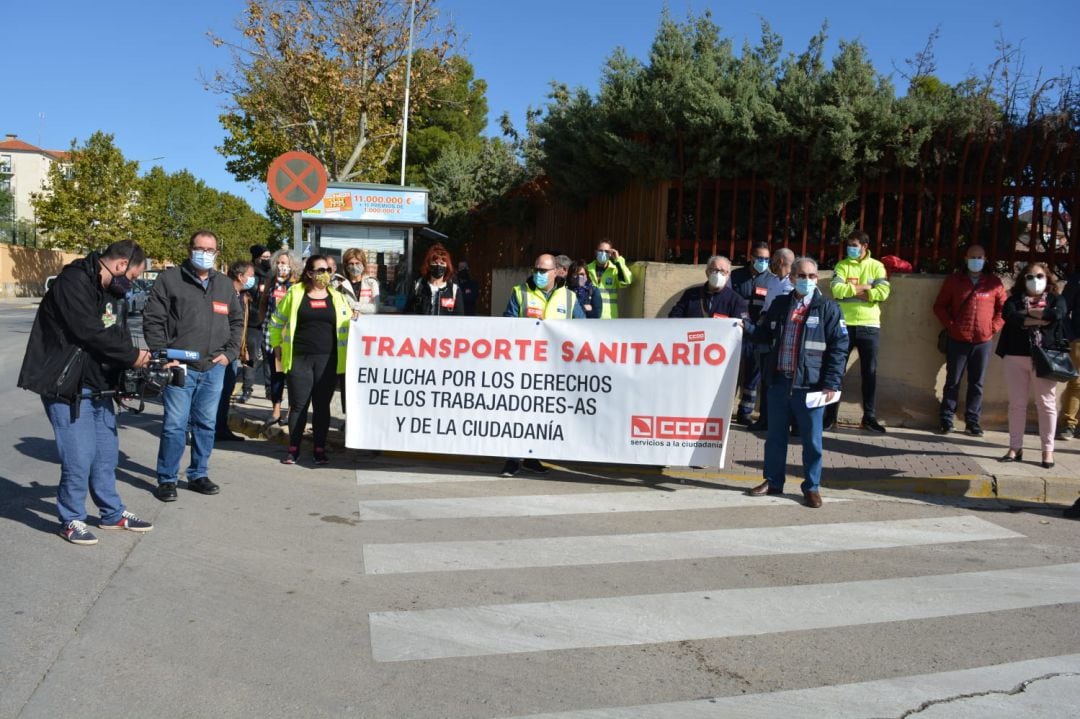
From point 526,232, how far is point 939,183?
10396 mm

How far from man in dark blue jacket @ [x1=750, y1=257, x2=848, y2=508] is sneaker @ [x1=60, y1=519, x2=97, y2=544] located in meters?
5.07

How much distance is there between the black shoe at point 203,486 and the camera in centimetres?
704

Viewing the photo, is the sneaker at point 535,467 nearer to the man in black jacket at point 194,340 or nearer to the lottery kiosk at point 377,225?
the man in black jacket at point 194,340

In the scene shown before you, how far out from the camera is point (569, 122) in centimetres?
1339

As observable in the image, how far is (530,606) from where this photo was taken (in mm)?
4863

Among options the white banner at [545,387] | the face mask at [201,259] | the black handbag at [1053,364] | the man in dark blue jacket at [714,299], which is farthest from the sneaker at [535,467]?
the black handbag at [1053,364]

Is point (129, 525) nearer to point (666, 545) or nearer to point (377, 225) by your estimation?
point (666, 545)

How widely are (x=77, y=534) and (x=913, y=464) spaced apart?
23.0 ft

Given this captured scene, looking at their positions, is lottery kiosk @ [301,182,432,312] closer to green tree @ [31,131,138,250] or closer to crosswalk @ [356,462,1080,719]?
crosswalk @ [356,462,1080,719]

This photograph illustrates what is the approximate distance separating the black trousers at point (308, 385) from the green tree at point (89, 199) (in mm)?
47557

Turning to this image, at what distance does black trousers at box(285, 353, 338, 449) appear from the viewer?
26.4 ft

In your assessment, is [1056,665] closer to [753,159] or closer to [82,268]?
[82,268]

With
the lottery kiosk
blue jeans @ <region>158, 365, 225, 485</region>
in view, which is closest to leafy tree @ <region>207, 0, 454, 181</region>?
the lottery kiosk

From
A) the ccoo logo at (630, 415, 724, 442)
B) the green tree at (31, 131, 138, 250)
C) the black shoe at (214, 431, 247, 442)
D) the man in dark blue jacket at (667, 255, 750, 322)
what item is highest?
the green tree at (31, 131, 138, 250)
